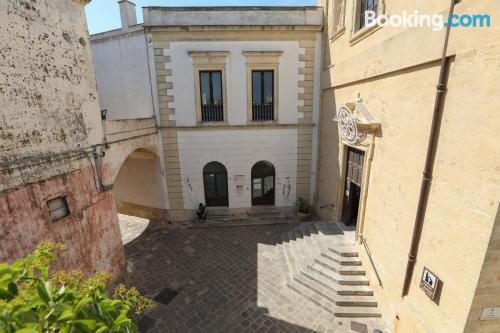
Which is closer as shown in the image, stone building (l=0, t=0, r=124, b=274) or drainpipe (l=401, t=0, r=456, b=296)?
drainpipe (l=401, t=0, r=456, b=296)

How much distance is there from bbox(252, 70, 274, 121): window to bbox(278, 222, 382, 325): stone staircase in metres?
5.43

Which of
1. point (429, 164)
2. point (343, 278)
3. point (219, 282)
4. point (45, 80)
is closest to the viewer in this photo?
point (429, 164)

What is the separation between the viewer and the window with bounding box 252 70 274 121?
10492 millimetres

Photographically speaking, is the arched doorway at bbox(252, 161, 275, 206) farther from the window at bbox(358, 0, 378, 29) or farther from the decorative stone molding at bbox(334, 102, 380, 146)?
the window at bbox(358, 0, 378, 29)

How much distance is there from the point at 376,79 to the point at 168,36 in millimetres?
8089

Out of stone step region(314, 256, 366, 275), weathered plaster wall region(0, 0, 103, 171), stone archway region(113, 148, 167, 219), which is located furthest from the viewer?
stone archway region(113, 148, 167, 219)

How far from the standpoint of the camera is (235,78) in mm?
10250

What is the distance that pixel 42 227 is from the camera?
5.50m

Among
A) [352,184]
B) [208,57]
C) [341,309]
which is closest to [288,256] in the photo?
[341,309]

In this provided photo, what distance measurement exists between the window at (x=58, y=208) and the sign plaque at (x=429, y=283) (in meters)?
8.43

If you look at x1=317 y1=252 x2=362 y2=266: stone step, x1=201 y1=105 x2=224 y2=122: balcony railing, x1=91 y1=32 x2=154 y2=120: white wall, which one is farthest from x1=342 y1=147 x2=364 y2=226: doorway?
x1=91 y1=32 x2=154 y2=120: white wall

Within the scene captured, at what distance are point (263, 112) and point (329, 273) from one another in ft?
22.9

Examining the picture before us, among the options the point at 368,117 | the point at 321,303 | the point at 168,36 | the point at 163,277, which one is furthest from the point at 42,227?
the point at 368,117

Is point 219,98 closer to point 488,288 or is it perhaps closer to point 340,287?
point 340,287
